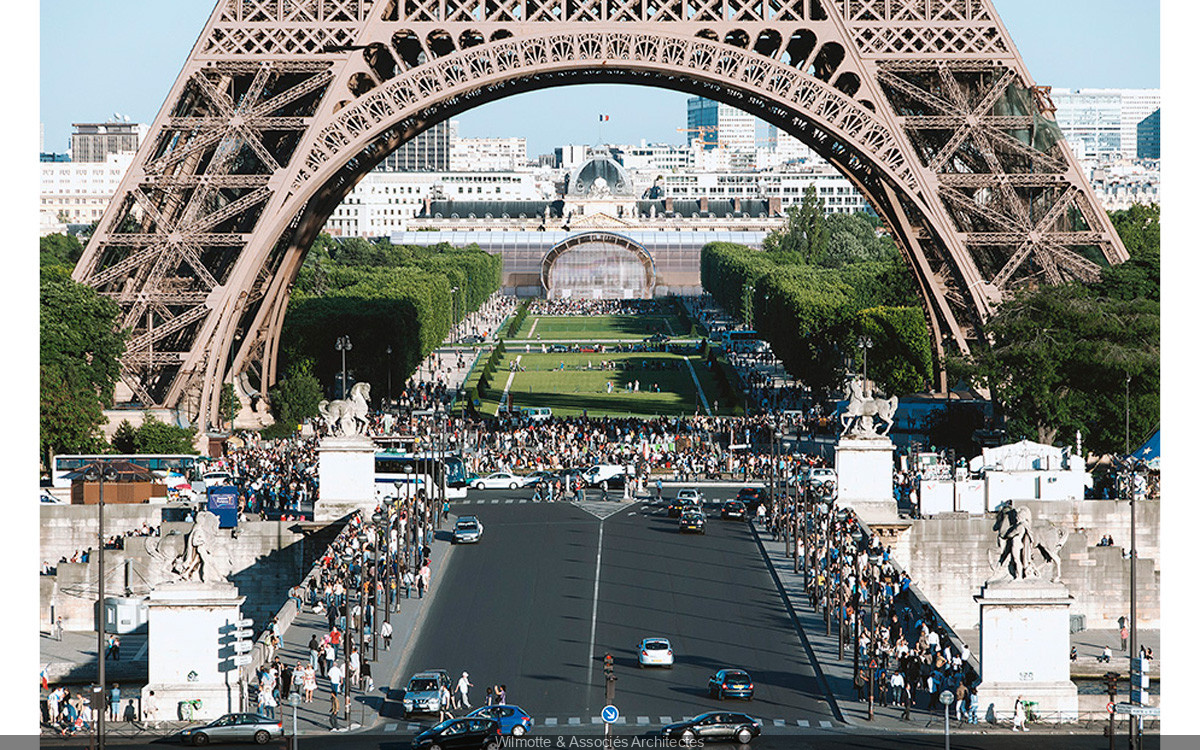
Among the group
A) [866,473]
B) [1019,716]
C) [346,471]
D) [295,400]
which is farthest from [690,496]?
[1019,716]

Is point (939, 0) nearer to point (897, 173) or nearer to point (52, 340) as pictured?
point (897, 173)

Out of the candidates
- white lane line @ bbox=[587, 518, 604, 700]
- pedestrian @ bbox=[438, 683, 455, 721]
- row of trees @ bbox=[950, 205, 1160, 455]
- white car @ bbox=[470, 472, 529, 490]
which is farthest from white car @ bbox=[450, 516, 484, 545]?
pedestrian @ bbox=[438, 683, 455, 721]

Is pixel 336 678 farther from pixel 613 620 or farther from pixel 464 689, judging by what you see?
pixel 613 620

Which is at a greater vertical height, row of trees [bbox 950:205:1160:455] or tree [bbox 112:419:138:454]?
row of trees [bbox 950:205:1160:455]

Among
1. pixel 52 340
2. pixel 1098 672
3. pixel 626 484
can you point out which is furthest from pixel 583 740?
pixel 52 340

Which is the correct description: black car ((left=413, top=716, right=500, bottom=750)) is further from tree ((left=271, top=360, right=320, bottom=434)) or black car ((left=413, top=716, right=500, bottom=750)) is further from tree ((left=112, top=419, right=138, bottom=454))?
tree ((left=271, top=360, right=320, bottom=434))

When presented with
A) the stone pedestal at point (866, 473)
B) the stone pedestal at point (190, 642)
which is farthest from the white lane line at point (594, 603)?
the stone pedestal at point (190, 642)
